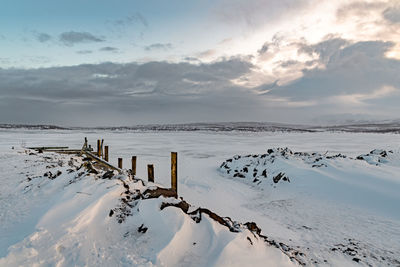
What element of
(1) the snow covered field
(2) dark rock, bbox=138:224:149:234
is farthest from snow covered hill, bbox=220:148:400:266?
(2) dark rock, bbox=138:224:149:234

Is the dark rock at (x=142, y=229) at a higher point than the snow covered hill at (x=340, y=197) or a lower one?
higher

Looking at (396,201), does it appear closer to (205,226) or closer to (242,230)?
(242,230)

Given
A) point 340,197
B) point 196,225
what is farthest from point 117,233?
point 340,197

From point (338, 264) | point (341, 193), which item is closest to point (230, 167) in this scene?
point (341, 193)

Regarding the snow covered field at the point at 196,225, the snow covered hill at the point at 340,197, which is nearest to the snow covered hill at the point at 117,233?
the snow covered field at the point at 196,225

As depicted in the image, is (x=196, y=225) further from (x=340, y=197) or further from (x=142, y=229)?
(x=340, y=197)

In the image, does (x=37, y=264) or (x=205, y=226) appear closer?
(x=37, y=264)

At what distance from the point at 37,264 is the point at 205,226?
2626 mm

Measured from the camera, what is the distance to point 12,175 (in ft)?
28.2

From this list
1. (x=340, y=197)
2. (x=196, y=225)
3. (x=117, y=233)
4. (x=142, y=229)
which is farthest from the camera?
(x=340, y=197)

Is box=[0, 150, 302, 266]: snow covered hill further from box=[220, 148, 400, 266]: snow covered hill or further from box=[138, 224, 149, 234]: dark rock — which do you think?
box=[220, 148, 400, 266]: snow covered hill

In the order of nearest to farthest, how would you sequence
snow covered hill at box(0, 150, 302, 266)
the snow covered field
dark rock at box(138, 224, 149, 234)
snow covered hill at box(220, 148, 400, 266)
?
snow covered hill at box(0, 150, 302, 266)
the snow covered field
dark rock at box(138, 224, 149, 234)
snow covered hill at box(220, 148, 400, 266)

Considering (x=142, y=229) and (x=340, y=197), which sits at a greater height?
(x=142, y=229)

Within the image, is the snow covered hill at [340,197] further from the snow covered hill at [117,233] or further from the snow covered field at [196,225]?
the snow covered hill at [117,233]
